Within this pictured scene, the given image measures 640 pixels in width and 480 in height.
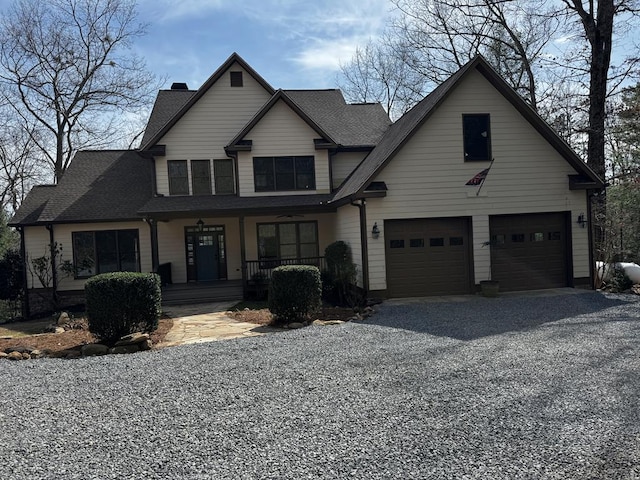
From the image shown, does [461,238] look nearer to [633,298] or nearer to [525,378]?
[633,298]

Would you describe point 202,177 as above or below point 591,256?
above

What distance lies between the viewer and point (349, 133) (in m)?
19.2

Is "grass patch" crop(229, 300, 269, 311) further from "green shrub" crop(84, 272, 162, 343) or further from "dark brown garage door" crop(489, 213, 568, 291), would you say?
"dark brown garage door" crop(489, 213, 568, 291)

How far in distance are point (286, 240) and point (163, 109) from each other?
8282 mm

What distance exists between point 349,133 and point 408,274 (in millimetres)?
7694

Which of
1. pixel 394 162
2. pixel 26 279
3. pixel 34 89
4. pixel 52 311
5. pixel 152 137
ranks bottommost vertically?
pixel 52 311

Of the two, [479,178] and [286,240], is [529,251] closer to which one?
[479,178]

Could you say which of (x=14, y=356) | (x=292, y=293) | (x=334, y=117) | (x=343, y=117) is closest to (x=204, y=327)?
(x=292, y=293)

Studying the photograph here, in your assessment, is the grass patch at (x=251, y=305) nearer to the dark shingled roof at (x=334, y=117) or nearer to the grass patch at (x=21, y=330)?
the grass patch at (x=21, y=330)

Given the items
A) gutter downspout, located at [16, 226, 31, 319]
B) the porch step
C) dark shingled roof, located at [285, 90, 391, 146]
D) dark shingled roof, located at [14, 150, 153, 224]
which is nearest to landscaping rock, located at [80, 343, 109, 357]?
the porch step

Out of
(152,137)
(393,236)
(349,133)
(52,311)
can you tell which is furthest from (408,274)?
(52,311)

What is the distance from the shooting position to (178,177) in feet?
58.0

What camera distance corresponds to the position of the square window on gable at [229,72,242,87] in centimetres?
1823

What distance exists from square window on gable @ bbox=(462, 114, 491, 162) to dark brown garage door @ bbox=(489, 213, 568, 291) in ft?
6.29
